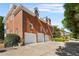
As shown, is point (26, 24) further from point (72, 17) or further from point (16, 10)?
point (72, 17)

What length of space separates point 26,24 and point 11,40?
1.48ft

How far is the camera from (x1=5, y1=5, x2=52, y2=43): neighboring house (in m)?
3.57

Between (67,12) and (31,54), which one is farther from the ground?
(67,12)

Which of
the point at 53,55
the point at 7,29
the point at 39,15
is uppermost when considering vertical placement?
the point at 39,15

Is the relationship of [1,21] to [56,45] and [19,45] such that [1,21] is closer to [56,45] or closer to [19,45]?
[19,45]

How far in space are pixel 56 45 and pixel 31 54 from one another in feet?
1.75

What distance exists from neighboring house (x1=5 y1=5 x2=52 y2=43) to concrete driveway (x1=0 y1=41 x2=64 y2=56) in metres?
0.13

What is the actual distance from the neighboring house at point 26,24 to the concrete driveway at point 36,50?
0.42 feet

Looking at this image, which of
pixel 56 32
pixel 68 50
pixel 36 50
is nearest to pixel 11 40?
pixel 36 50

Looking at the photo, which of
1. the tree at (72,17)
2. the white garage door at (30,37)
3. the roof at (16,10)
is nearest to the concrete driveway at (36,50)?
the white garage door at (30,37)

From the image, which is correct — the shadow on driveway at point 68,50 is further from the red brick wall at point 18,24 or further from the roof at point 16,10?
the red brick wall at point 18,24

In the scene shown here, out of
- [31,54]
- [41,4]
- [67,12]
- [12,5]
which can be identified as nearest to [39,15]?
[41,4]

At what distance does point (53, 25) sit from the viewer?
353 cm

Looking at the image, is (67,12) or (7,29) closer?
(67,12)
